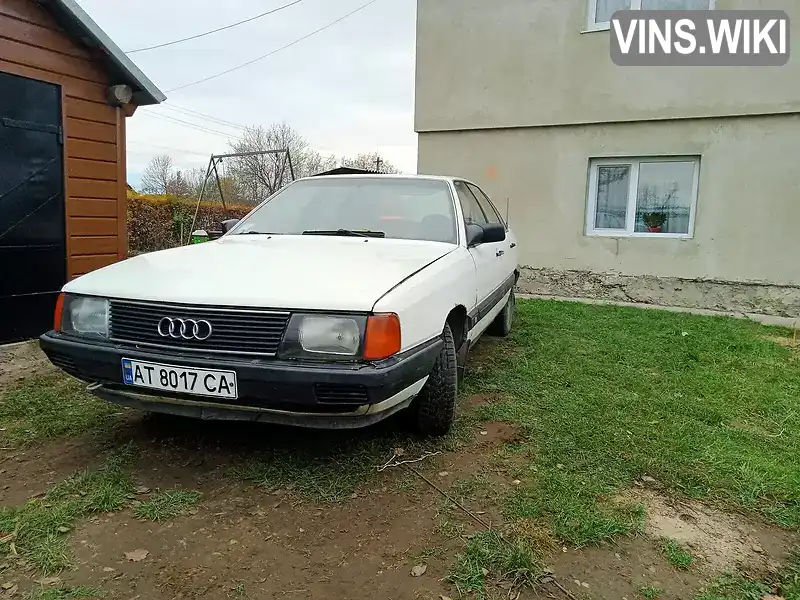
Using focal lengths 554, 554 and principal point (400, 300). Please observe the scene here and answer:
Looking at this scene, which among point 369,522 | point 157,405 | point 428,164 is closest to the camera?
point 369,522

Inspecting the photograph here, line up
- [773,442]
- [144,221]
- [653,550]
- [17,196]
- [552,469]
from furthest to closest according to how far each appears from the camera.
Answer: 1. [144,221]
2. [17,196]
3. [773,442]
4. [552,469]
5. [653,550]

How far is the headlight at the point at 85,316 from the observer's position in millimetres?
2559

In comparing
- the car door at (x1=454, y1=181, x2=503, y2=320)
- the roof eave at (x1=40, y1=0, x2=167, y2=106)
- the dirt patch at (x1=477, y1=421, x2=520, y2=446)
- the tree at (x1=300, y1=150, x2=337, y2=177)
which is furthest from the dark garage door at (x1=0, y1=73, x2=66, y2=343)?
the tree at (x1=300, y1=150, x2=337, y2=177)

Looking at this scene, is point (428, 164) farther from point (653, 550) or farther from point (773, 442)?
point (653, 550)

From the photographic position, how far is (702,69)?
23.3ft

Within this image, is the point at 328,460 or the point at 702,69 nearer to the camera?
the point at 328,460

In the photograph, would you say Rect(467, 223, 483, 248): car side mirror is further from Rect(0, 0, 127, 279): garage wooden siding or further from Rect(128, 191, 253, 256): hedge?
Rect(128, 191, 253, 256): hedge

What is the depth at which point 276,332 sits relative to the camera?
2303 mm

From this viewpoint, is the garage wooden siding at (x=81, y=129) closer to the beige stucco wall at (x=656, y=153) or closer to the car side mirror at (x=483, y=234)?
the car side mirror at (x=483, y=234)

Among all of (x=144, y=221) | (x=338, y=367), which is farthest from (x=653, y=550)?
(x=144, y=221)

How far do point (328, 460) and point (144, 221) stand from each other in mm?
12567

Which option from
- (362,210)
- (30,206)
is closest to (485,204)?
(362,210)

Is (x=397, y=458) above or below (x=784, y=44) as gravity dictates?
below

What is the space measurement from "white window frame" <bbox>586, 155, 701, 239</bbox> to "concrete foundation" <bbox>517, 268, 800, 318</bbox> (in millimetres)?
584
